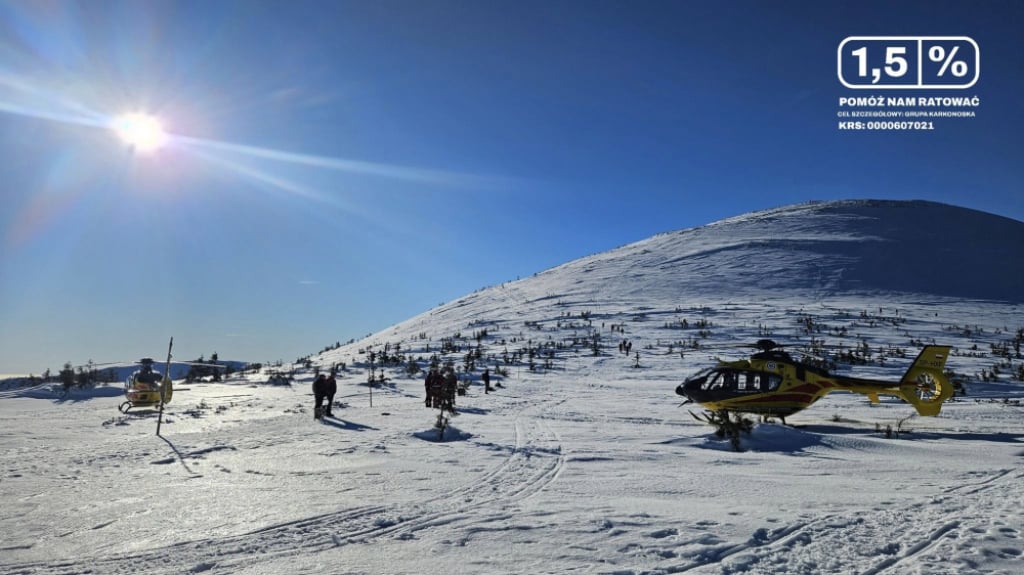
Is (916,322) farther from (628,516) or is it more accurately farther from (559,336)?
(628,516)

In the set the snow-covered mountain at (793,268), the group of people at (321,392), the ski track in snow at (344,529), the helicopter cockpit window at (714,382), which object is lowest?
the ski track in snow at (344,529)

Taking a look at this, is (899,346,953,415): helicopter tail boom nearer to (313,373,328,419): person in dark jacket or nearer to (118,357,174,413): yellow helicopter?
(313,373,328,419): person in dark jacket

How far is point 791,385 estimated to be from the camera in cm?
1523

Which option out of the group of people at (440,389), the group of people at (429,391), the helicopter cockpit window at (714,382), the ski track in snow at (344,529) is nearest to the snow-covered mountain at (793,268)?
the group of people at (440,389)

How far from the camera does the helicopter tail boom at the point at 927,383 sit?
15.3 metres

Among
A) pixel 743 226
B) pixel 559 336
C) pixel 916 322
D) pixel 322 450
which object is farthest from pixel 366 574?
pixel 743 226

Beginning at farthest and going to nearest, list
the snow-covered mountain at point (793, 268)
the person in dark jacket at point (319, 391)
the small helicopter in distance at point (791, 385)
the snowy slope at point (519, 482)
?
the snow-covered mountain at point (793, 268) < the person in dark jacket at point (319, 391) < the small helicopter in distance at point (791, 385) < the snowy slope at point (519, 482)

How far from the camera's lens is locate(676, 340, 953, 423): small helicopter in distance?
1520 cm

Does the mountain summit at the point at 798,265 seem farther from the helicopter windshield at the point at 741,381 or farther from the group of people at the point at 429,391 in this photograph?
the group of people at the point at 429,391

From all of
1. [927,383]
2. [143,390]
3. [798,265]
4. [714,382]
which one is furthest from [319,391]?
[798,265]

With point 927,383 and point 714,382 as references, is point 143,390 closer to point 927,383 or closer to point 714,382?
point 714,382

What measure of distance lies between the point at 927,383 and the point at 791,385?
13.0ft

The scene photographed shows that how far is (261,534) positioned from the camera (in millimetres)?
6062

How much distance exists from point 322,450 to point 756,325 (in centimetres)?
3028
